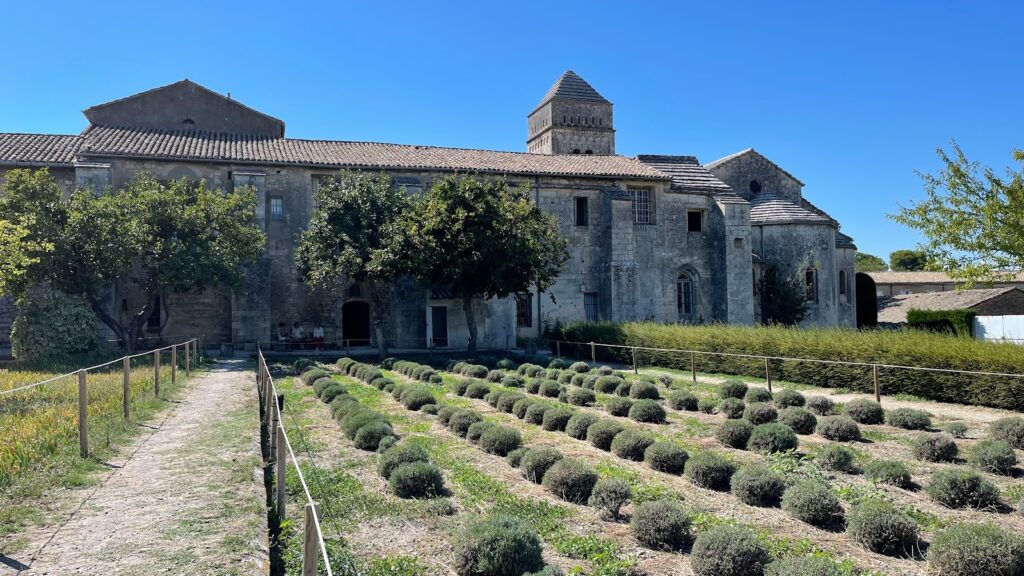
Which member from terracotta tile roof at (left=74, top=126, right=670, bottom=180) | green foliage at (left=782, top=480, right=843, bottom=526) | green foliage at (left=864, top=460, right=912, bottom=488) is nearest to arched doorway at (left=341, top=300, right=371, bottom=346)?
terracotta tile roof at (left=74, top=126, right=670, bottom=180)

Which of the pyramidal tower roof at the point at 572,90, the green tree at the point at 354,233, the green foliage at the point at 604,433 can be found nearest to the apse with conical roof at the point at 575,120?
the pyramidal tower roof at the point at 572,90

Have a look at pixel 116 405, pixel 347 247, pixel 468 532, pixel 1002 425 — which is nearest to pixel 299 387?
pixel 116 405

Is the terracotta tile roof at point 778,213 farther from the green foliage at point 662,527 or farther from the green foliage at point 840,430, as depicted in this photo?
the green foliage at point 662,527

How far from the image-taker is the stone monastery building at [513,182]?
28219 mm

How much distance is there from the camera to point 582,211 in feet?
112

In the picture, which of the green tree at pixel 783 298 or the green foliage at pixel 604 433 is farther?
the green tree at pixel 783 298

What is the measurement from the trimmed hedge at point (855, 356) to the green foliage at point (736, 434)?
6.68 meters

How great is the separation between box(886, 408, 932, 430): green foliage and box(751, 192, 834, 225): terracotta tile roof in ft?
78.9

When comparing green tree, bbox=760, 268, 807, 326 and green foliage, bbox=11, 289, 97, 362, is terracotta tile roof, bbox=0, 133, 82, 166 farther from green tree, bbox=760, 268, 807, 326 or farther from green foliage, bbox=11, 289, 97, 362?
green tree, bbox=760, 268, 807, 326

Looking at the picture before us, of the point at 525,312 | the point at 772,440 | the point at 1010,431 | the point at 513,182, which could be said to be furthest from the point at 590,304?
the point at 1010,431

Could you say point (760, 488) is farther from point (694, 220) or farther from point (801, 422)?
point (694, 220)

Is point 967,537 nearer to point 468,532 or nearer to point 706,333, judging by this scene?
point 468,532

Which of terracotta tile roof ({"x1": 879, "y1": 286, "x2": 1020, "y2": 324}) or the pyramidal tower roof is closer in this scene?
terracotta tile roof ({"x1": 879, "y1": 286, "x2": 1020, "y2": 324})

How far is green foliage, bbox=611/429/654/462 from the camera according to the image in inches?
383
